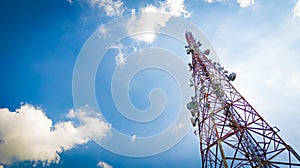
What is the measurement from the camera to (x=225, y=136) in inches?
440

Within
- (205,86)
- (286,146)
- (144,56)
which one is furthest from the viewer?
(144,56)

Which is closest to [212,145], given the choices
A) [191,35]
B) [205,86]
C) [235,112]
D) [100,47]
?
[235,112]

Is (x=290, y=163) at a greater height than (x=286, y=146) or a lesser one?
lesser

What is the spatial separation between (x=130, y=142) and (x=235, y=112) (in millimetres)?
11343

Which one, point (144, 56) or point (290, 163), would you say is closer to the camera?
point (290, 163)

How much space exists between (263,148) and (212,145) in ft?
9.94

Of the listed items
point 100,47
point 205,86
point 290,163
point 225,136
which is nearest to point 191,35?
point 205,86

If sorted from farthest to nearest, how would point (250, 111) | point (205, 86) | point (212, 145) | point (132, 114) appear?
point (132, 114), point (205, 86), point (250, 111), point (212, 145)

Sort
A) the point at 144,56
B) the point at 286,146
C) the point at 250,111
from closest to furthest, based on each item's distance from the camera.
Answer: the point at 286,146
the point at 250,111
the point at 144,56

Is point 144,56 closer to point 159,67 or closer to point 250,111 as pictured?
point 159,67

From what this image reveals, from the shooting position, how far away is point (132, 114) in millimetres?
19516

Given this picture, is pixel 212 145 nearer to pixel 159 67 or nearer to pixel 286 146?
pixel 286 146

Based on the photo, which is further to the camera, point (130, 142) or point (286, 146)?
point (130, 142)

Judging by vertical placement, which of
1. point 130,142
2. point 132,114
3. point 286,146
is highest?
point 132,114
